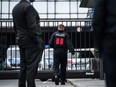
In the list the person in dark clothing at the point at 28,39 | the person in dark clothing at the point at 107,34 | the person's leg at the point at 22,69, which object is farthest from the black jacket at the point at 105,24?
the person's leg at the point at 22,69

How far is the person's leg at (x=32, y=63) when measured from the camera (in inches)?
325

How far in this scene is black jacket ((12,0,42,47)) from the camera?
8.30 metres

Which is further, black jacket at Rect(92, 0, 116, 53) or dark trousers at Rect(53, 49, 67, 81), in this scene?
dark trousers at Rect(53, 49, 67, 81)

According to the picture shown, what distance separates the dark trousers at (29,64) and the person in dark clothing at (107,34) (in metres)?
4.67

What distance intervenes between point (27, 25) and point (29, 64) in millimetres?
732

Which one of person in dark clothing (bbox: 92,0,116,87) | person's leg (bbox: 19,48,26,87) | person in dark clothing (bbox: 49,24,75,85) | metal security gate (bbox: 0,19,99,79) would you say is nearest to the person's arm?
person in dark clothing (bbox: 92,0,116,87)

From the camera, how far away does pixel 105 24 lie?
366 centimetres

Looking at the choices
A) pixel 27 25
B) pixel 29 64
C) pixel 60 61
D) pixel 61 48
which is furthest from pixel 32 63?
pixel 60 61

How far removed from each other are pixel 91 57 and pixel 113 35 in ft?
44.0

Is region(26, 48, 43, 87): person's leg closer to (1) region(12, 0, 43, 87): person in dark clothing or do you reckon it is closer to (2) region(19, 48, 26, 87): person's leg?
(1) region(12, 0, 43, 87): person in dark clothing

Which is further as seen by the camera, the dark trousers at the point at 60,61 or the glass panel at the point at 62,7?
the glass panel at the point at 62,7

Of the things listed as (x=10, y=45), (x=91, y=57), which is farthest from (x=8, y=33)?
(x=91, y=57)

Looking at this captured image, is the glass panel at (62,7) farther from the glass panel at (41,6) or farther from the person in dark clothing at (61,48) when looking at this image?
the person in dark clothing at (61,48)

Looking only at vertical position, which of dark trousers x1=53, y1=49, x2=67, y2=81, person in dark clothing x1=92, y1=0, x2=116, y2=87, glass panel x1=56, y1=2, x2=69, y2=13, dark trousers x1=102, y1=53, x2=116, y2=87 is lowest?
dark trousers x1=53, y1=49, x2=67, y2=81
